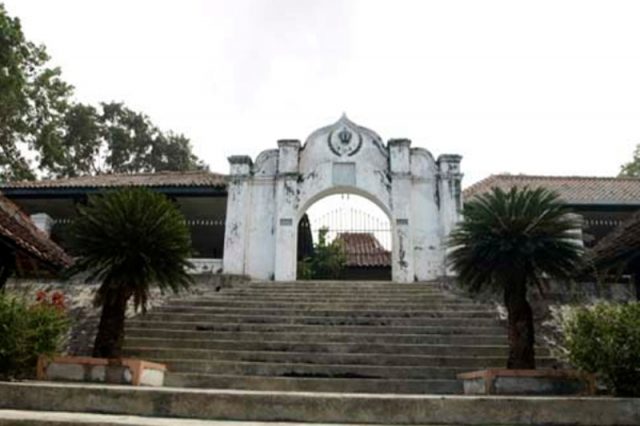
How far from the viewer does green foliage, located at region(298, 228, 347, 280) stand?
18016 millimetres

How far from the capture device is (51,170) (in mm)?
24703

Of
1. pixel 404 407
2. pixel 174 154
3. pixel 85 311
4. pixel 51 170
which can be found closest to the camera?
pixel 404 407

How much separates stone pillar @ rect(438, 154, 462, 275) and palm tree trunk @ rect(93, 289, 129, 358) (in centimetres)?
993

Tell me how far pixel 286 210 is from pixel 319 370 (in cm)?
878

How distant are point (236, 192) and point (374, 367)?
9666mm

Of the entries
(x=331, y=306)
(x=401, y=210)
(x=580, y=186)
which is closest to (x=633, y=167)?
(x=580, y=186)

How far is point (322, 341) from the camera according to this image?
7.78 meters

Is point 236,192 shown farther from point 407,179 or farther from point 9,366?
point 9,366

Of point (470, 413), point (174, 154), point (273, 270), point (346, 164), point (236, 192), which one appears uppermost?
point (174, 154)

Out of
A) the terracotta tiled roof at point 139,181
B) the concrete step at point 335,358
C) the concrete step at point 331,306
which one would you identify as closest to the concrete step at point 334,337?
the concrete step at point 335,358

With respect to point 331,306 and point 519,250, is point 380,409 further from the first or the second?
point 331,306

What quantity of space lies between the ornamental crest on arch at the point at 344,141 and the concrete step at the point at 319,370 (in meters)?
9.74

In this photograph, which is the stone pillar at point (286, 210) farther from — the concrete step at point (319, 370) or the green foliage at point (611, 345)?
the green foliage at point (611, 345)

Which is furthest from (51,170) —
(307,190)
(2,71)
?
(307,190)
